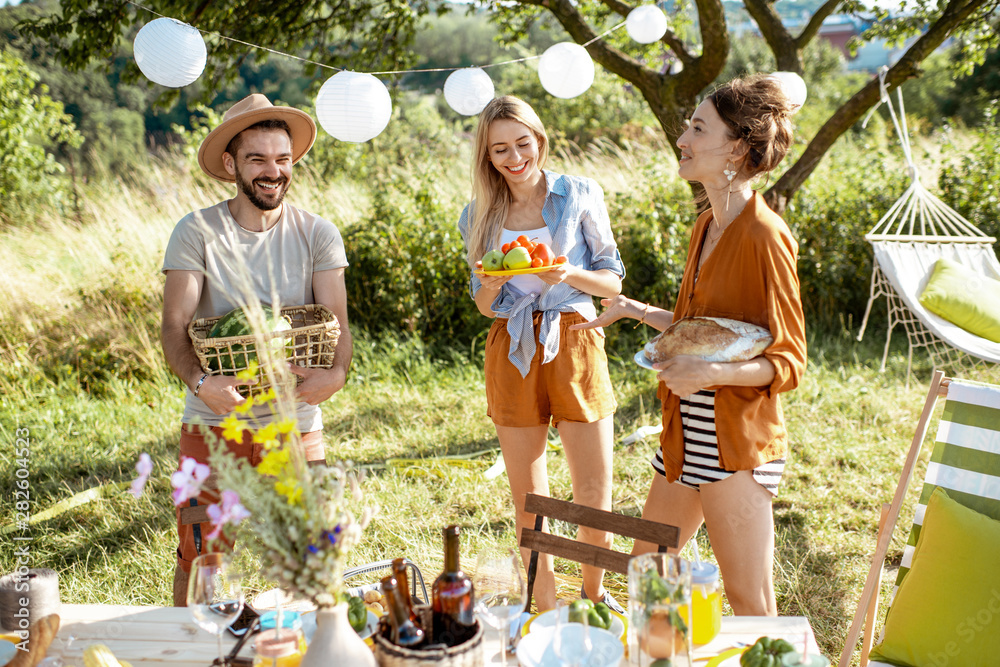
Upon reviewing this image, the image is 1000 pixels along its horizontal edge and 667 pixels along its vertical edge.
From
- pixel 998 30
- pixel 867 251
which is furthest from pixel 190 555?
pixel 867 251

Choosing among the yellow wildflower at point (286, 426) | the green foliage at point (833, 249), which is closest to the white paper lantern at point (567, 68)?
the yellow wildflower at point (286, 426)

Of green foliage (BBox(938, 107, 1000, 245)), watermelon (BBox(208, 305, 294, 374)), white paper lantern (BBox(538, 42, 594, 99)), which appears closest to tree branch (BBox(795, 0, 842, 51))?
white paper lantern (BBox(538, 42, 594, 99))

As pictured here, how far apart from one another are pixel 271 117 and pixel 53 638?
5.23ft

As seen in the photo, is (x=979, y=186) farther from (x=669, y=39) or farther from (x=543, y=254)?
(x=543, y=254)

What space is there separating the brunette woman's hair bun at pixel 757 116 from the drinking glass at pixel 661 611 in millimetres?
1064

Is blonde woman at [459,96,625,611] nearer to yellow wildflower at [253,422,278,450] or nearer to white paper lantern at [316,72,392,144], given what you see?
white paper lantern at [316,72,392,144]

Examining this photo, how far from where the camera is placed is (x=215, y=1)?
438 cm

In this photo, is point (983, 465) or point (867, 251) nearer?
point (983, 465)

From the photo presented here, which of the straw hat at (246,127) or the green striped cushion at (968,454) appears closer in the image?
the green striped cushion at (968,454)

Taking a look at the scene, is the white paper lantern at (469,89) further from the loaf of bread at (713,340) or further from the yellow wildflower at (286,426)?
the yellow wildflower at (286,426)

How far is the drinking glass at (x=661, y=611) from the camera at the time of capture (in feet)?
4.01

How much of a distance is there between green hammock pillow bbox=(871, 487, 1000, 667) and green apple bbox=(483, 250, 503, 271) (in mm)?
1357

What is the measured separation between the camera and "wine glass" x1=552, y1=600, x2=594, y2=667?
1.34 m

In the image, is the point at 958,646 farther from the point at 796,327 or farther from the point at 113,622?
the point at 113,622
